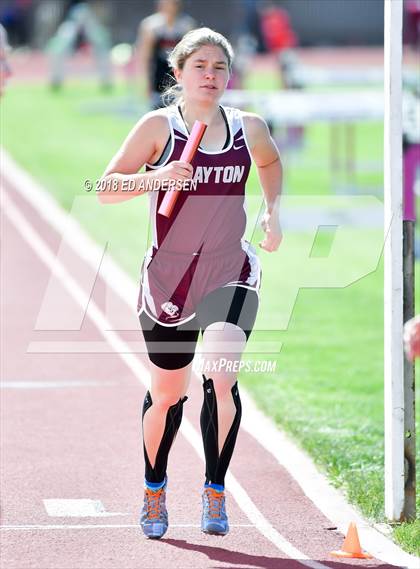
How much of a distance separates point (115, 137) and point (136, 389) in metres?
16.3

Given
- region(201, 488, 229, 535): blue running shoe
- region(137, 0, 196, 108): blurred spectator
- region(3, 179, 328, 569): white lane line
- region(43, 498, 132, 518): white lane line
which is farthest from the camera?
region(137, 0, 196, 108): blurred spectator

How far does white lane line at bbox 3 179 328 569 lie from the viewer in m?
6.56

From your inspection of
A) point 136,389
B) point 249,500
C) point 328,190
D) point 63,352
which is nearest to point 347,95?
point 328,190

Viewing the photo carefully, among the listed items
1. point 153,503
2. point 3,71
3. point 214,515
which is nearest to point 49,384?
point 3,71

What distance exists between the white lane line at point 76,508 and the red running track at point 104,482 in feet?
0.11

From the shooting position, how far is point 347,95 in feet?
66.8

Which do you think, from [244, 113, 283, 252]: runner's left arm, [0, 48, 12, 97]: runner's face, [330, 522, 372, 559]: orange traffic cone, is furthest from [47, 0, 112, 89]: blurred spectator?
[330, 522, 372, 559]: orange traffic cone

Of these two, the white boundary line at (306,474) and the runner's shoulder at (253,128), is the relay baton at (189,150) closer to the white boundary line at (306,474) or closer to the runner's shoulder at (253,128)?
the runner's shoulder at (253,128)

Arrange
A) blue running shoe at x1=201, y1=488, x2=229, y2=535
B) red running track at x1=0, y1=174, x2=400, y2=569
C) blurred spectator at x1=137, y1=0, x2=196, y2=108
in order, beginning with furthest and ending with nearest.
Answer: blurred spectator at x1=137, y1=0, x2=196, y2=108 → blue running shoe at x1=201, y1=488, x2=229, y2=535 → red running track at x1=0, y1=174, x2=400, y2=569

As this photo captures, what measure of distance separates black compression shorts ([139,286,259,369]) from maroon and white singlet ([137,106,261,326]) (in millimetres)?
29

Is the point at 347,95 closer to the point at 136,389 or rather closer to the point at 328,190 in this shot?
the point at 328,190

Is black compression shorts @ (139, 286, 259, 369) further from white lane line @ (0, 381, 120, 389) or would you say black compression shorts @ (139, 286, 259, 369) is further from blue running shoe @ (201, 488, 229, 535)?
white lane line @ (0, 381, 120, 389)

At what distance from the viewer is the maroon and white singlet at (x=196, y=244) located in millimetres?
6324

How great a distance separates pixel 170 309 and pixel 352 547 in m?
1.32
